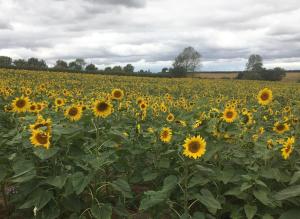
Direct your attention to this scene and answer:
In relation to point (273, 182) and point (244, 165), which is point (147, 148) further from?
point (273, 182)

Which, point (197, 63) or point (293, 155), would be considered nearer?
point (293, 155)

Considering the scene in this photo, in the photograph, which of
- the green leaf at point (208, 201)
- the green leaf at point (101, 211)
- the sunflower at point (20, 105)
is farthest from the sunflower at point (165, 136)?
the sunflower at point (20, 105)

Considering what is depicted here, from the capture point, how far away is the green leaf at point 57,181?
3691 millimetres

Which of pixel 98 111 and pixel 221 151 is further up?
pixel 98 111

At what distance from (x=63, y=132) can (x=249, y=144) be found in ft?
7.59

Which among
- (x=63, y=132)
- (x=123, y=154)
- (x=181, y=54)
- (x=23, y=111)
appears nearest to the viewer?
(x=63, y=132)

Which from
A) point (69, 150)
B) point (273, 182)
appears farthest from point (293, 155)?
point (69, 150)

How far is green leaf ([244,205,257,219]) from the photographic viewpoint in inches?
150

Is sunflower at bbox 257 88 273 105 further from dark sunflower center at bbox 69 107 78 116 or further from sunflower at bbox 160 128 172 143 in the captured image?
dark sunflower center at bbox 69 107 78 116

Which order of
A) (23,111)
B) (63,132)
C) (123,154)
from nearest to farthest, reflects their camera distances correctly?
1. (63,132)
2. (123,154)
3. (23,111)

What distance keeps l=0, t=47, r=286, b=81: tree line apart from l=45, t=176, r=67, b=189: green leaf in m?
38.5

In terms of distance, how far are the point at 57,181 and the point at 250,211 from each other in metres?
1.83

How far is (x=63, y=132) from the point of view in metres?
3.83

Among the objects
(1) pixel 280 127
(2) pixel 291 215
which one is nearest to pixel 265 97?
(1) pixel 280 127
